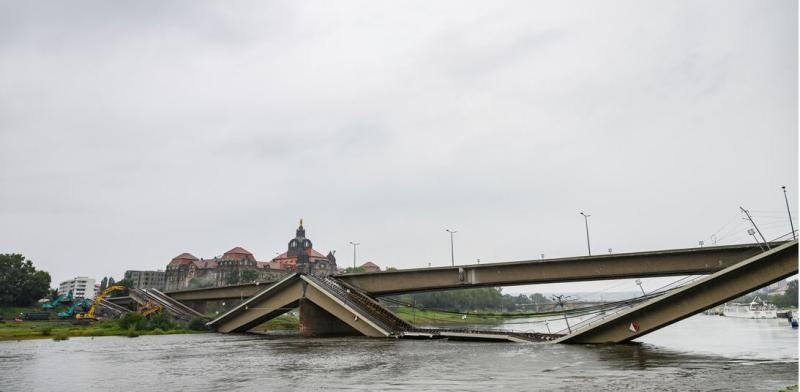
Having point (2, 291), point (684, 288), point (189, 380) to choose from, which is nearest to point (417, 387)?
point (189, 380)

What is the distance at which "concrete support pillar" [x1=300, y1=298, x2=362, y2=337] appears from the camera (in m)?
58.8

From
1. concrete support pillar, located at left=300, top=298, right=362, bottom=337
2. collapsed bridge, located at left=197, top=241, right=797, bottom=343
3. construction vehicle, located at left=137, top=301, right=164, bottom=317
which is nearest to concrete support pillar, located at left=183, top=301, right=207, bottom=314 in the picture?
construction vehicle, located at left=137, top=301, right=164, bottom=317

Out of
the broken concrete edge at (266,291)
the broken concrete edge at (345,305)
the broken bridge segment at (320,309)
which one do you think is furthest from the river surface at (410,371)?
the broken concrete edge at (266,291)

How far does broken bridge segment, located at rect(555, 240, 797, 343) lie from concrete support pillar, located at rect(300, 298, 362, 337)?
30814mm

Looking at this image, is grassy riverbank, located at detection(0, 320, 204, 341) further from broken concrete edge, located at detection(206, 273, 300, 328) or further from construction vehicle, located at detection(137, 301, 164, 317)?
broken concrete edge, located at detection(206, 273, 300, 328)

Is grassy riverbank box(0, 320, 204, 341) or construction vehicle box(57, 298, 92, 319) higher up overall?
construction vehicle box(57, 298, 92, 319)

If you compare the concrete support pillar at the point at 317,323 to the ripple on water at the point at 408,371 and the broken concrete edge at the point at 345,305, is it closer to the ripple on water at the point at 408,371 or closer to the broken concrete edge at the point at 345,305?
the broken concrete edge at the point at 345,305

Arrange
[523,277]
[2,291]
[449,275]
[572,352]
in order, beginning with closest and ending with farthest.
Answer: [572,352] < [523,277] < [449,275] < [2,291]

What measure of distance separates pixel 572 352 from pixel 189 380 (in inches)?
909

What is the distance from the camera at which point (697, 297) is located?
34688 millimetres

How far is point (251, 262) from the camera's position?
Answer: 19775 cm

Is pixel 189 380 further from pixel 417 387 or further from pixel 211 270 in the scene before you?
pixel 211 270

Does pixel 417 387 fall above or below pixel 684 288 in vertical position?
below

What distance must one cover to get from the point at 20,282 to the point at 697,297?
437 feet
